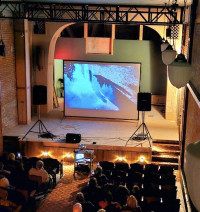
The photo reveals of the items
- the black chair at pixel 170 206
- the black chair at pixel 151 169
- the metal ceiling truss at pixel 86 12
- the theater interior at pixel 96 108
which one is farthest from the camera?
the metal ceiling truss at pixel 86 12

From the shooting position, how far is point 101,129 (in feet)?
39.1

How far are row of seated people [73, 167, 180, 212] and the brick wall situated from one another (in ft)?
16.7

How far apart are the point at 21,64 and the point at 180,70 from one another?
882 cm

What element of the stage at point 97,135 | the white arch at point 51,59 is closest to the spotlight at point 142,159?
the stage at point 97,135

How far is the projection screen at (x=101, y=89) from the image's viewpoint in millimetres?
12227

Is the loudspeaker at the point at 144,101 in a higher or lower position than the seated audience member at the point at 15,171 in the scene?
higher

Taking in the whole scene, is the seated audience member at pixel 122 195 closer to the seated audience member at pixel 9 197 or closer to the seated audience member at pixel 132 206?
the seated audience member at pixel 132 206

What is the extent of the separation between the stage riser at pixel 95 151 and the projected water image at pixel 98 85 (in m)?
2.59

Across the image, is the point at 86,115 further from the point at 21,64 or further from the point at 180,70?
the point at 180,70

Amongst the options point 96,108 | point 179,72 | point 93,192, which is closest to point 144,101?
point 96,108

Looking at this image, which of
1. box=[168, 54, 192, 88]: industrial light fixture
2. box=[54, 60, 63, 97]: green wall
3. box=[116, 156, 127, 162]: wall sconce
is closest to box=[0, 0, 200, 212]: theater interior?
box=[116, 156, 127, 162]: wall sconce

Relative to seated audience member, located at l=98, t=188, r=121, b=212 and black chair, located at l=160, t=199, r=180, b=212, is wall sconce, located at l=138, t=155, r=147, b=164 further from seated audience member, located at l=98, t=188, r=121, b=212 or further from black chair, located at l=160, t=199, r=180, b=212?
black chair, located at l=160, t=199, r=180, b=212

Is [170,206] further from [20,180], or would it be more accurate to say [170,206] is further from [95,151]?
[95,151]

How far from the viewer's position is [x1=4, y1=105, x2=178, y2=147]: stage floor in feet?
35.5
